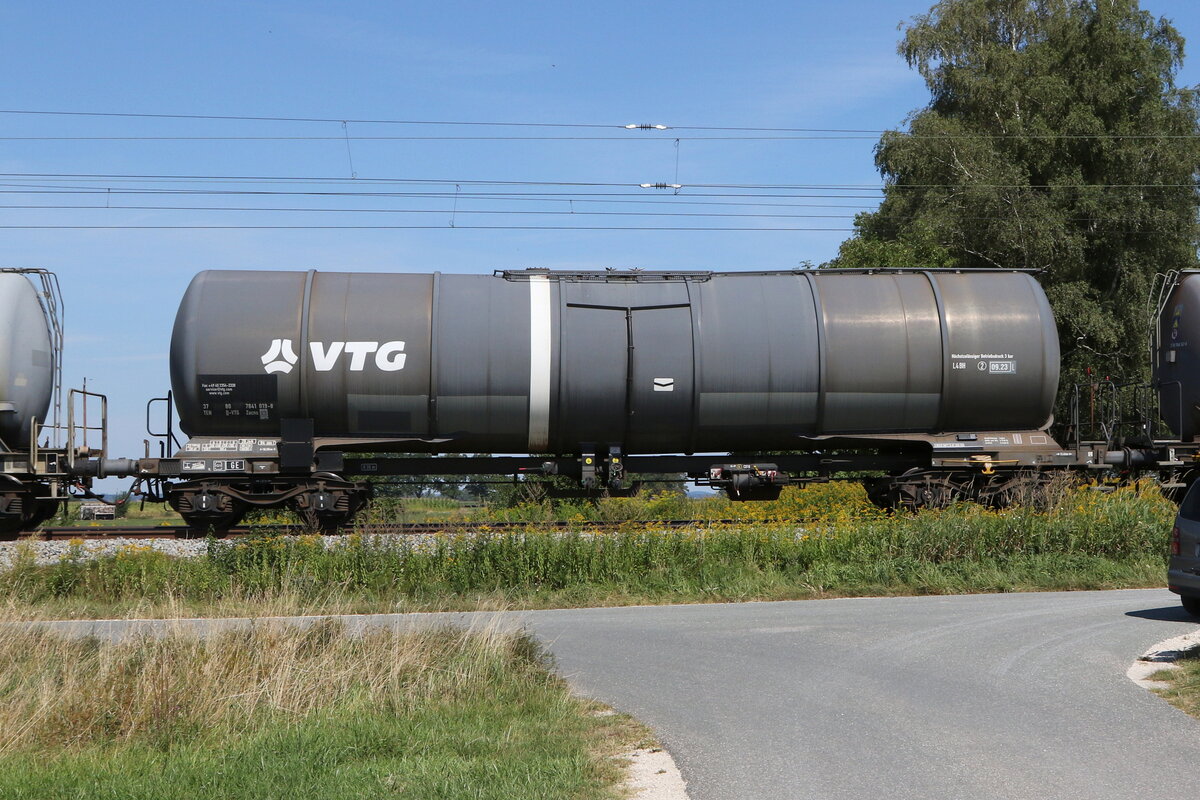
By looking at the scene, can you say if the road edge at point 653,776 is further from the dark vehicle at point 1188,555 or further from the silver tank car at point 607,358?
the silver tank car at point 607,358

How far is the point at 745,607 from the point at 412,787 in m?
7.89

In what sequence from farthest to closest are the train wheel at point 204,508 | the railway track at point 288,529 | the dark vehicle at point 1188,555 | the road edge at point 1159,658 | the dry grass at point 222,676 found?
1. the train wheel at point 204,508
2. the railway track at point 288,529
3. the dark vehicle at point 1188,555
4. the road edge at point 1159,658
5. the dry grass at point 222,676

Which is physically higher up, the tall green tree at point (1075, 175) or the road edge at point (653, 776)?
the tall green tree at point (1075, 175)

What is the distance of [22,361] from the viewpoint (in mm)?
19141

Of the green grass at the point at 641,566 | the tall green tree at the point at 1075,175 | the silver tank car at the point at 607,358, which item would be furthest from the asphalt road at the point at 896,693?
the tall green tree at the point at 1075,175

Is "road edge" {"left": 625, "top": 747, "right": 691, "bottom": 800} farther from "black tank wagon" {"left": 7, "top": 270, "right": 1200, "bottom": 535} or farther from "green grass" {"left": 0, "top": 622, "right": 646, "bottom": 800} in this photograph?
"black tank wagon" {"left": 7, "top": 270, "right": 1200, "bottom": 535}

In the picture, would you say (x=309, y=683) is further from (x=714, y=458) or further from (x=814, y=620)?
(x=714, y=458)

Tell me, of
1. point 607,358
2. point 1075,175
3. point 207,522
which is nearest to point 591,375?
point 607,358

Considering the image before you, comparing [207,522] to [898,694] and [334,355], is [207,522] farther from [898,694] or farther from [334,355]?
[898,694]

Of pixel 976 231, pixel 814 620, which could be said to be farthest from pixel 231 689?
pixel 976 231

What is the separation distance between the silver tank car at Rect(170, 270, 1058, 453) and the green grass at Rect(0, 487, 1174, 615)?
3142mm

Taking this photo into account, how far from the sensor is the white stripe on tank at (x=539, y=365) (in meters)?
18.5

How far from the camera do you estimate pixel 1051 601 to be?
44.0 ft

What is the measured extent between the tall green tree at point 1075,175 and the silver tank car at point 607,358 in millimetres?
20677
